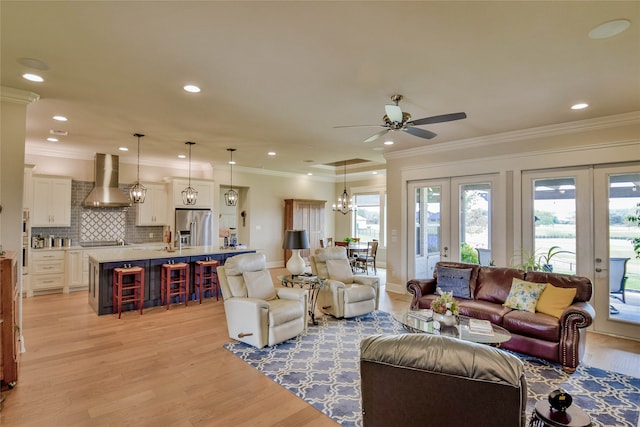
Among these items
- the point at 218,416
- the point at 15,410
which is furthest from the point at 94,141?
the point at 218,416

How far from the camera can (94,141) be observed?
235 inches

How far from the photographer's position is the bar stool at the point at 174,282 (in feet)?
17.9

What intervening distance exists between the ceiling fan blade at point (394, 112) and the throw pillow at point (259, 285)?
251 cm

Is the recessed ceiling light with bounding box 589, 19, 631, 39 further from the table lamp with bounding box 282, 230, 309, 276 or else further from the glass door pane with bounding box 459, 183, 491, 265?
the table lamp with bounding box 282, 230, 309, 276

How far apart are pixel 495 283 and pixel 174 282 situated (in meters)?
4.91

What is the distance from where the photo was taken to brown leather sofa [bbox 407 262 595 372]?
129 inches

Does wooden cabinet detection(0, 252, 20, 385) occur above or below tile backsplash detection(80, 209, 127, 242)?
below

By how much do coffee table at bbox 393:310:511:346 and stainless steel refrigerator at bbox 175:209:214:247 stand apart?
586cm

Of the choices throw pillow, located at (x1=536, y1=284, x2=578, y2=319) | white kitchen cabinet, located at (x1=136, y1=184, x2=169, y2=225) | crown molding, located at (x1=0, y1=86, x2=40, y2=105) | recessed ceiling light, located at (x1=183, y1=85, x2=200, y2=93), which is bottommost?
throw pillow, located at (x1=536, y1=284, x2=578, y2=319)

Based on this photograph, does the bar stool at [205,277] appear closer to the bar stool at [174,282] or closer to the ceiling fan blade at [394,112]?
the bar stool at [174,282]

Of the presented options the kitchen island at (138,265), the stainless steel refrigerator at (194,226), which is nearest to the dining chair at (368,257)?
the kitchen island at (138,265)

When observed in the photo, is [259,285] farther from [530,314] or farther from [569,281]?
[569,281]

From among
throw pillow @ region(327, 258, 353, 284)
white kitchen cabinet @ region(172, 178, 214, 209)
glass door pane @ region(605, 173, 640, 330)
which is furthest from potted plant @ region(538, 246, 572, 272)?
white kitchen cabinet @ region(172, 178, 214, 209)

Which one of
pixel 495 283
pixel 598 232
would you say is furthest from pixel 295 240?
pixel 598 232
